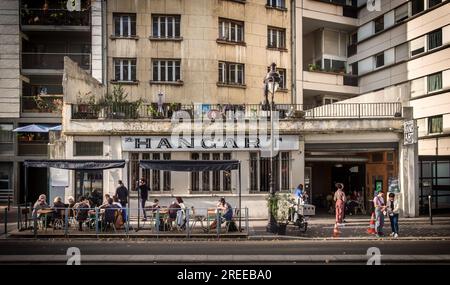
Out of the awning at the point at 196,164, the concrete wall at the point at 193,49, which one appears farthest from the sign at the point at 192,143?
the concrete wall at the point at 193,49

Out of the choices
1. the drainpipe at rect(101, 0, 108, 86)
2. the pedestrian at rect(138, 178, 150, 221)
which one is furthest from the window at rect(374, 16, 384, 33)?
the pedestrian at rect(138, 178, 150, 221)

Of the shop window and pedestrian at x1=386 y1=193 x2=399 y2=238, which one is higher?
the shop window

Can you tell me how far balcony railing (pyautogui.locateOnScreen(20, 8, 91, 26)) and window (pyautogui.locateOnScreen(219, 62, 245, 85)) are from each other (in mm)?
9374

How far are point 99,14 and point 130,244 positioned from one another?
19.5 metres

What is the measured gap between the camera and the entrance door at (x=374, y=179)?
84.9ft

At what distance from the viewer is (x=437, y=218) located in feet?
76.3

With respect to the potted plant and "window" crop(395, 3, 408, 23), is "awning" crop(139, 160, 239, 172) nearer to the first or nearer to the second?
the potted plant

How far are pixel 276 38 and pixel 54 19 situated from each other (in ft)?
49.9

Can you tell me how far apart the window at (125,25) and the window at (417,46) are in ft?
63.2

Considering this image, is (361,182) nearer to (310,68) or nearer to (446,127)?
(446,127)

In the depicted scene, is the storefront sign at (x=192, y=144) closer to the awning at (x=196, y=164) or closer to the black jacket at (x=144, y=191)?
the black jacket at (x=144, y=191)

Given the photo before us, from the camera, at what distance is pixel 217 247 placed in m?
14.7

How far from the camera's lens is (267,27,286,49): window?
33.3 meters

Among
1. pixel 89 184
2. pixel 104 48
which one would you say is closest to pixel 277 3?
pixel 104 48
